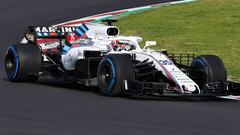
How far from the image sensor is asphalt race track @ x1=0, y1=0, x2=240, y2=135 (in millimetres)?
7859

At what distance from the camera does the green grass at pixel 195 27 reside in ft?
58.9

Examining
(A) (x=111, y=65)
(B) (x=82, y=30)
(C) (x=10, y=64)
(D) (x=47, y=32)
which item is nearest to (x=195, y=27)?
(D) (x=47, y=32)

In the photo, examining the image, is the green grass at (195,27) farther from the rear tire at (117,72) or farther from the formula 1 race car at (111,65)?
the rear tire at (117,72)

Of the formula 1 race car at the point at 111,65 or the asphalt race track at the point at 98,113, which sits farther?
the formula 1 race car at the point at 111,65

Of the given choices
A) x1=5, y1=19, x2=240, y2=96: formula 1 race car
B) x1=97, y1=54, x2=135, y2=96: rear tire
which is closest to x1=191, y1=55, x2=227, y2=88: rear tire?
x1=5, y1=19, x2=240, y2=96: formula 1 race car

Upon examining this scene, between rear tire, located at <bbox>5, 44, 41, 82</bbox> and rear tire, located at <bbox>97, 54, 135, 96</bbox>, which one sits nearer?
rear tire, located at <bbox>97, 54, 135, 96</bbox>

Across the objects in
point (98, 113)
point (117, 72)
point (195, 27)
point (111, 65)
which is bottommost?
point (98, 113)

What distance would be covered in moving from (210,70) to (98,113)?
9.72 ft

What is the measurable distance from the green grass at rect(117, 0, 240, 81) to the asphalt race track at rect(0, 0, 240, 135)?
16.0 feet

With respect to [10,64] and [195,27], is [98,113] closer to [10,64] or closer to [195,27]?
[10,64]

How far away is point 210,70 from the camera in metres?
11.4

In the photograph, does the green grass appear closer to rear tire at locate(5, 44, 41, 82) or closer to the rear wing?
the rear wing

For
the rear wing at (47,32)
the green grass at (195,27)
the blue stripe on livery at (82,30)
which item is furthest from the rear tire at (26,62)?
the green grass at (195,27)

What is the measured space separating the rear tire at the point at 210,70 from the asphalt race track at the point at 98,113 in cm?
54
